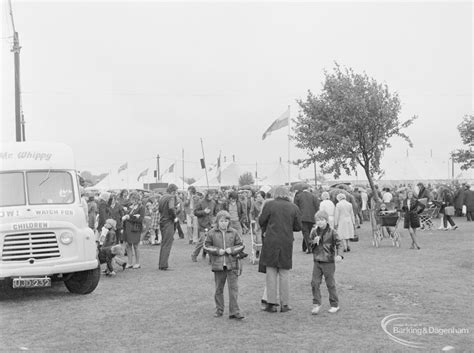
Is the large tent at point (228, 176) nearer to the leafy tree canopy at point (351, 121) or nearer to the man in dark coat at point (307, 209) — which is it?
the leafy tree canopy at point (351, 121)

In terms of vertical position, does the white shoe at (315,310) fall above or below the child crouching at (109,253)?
below

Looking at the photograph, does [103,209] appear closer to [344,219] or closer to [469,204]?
[344,219]

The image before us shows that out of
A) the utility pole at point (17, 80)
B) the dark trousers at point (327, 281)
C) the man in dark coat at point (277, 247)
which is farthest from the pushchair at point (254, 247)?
the utility pole at point (17, 80)

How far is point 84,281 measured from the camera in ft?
34.2

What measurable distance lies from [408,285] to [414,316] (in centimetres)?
239

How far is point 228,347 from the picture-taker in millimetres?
6633

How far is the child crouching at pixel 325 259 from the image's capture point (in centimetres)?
841

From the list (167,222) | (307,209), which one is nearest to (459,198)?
(307,209)

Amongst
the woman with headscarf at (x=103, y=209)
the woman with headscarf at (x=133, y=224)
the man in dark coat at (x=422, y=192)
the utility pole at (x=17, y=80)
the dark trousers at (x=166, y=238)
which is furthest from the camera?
the man in dark coat at (x=422, y=192)

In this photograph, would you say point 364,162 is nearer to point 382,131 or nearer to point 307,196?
point 382,131

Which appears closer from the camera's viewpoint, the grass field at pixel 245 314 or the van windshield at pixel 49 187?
the grass field at pixel 245 314

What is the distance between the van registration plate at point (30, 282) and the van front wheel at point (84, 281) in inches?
33.4

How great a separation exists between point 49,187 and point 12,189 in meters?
0.65

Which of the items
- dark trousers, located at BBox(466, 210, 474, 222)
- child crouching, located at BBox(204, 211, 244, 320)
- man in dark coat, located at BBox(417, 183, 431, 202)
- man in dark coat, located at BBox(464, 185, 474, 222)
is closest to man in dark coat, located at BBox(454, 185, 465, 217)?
man in dark coat, located at BBox(464, 185, 474, 222)
